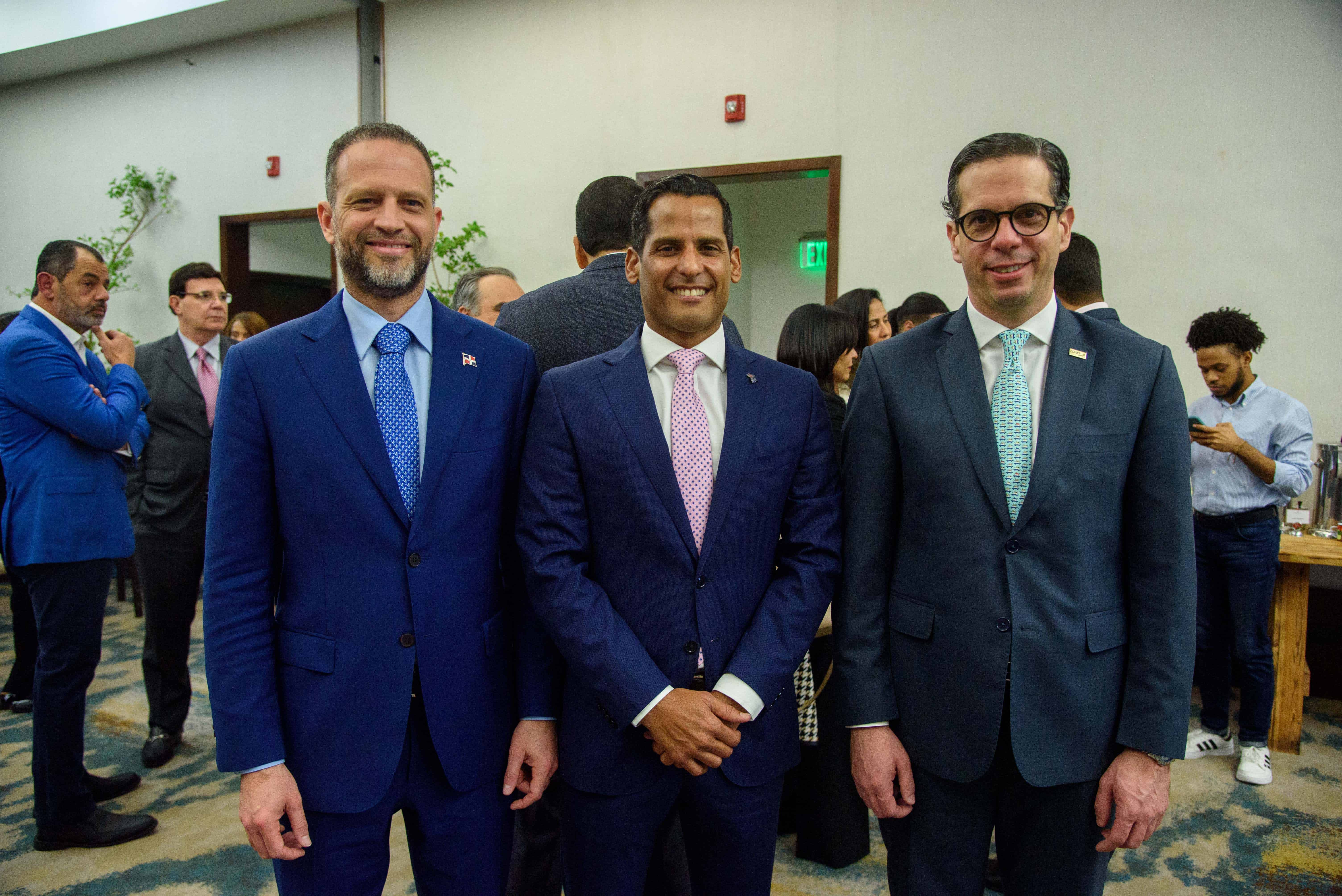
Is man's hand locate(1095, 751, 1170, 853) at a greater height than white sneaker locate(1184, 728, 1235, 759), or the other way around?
man's hand locate(1095, 751, 1170, 853)

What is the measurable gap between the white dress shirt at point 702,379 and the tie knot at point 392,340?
428 millimetres

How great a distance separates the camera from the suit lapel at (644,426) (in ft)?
4.64

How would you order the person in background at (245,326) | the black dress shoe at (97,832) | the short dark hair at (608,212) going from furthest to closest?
the person in background at (245,326)
the black dress shoe at (97,832)
the short dark hair at (608,212)

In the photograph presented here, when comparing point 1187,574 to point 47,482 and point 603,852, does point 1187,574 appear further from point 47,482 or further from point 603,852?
point 47,482

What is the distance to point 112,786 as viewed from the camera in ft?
9.70

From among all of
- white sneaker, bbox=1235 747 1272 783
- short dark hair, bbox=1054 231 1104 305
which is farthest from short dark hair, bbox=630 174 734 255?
white sneaker, bbox=1235 747 1272 783

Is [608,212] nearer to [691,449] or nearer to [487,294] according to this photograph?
[691,449]

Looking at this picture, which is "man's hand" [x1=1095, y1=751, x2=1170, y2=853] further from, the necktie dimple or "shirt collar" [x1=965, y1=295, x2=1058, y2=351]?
the necktie dimple

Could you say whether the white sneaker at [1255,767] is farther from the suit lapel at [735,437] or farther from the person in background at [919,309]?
the suit lapel at [735,437]

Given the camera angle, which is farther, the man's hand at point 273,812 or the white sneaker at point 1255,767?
the white sneaker at point 1255,767

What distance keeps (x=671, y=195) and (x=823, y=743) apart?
1740mm

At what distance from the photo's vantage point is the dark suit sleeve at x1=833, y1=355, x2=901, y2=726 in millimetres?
1451

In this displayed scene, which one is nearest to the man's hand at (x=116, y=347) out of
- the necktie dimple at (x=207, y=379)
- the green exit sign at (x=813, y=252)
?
the necktie dimple at (x=207, y=379)

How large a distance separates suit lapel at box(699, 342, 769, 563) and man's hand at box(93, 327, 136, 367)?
2.46 meters
